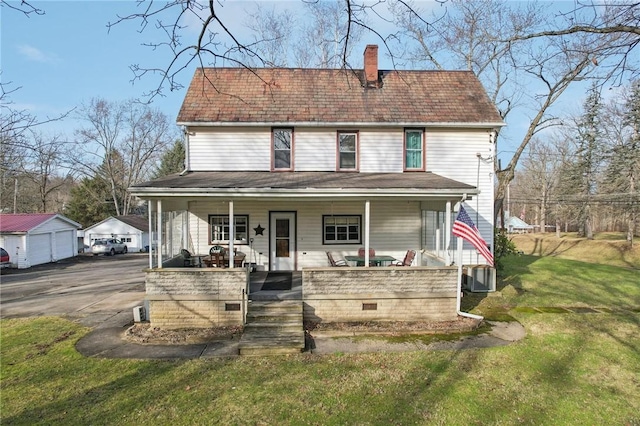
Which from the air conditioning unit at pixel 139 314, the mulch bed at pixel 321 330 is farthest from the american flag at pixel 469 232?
the air conditioning unit at pixel 139 314

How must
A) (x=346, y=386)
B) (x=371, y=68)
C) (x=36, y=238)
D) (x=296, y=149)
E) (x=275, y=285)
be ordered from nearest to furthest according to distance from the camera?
1. (x=346, y=386)
2. (x=275, y=285)
3. (x=296, y=149)
4. (x=371, y=68)
5. (x=36, y=238)

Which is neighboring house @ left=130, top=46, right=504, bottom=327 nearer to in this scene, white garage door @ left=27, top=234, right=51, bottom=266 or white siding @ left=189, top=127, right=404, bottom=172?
white siding @ left=189, top=127, right=404, bottom=172

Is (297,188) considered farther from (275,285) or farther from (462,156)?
(462,156)

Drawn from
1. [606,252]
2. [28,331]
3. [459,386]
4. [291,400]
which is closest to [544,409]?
[459,386]

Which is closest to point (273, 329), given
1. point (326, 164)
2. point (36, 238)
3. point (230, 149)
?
point (326, 164)

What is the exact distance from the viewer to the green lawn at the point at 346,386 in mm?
5258

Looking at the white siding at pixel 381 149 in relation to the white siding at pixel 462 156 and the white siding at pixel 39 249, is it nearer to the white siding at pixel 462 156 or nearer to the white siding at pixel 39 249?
the white siding at pixel 462 156

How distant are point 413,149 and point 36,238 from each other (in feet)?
91.2

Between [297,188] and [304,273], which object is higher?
[297,188]

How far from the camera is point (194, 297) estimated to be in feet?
29.8

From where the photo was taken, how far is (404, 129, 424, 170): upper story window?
517 inches

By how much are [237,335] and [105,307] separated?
240 inches

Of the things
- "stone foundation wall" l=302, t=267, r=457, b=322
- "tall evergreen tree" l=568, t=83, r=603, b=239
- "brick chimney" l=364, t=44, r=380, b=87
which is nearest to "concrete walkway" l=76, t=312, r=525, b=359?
"stone foundation wall" l=302, t=267, r=457, b=322

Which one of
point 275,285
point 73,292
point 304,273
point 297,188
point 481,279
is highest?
point 297,188
